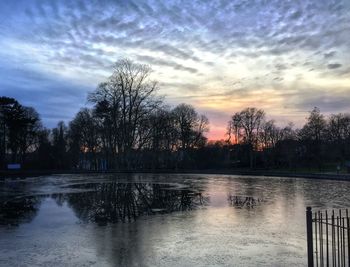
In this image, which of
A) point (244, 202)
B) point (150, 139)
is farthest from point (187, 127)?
point (244, 202)

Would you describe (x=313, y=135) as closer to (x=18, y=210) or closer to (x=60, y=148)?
(x=60, y=148)

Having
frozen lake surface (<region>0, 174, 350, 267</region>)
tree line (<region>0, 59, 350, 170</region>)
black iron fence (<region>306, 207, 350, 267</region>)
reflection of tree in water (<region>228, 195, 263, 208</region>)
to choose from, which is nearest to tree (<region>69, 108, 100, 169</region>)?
tree line (<region>0, 59, 350, 170</region>)

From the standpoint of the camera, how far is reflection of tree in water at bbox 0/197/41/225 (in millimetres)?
17339

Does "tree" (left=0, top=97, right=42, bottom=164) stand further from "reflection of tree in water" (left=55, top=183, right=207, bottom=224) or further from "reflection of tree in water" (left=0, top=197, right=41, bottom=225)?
"reflection of tree in water" (left=55, top=183, right=207, bottom=224)

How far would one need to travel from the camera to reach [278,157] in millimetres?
89688

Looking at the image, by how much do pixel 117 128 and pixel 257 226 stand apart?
2658 inches

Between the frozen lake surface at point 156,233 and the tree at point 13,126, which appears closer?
the frozen lake surface at point 156,233

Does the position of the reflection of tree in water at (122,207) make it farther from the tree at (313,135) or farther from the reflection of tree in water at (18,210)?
the tree at (313,135)

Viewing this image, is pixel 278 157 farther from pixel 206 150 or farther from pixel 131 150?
pixel 131 150

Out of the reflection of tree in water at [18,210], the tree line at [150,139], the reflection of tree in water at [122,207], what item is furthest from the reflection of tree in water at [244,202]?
the tree line at [150,139]

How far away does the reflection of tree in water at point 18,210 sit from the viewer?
Result: 17.3 m

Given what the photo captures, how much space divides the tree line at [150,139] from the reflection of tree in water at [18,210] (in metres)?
54.7

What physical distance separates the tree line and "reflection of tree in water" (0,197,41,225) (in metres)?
54.7

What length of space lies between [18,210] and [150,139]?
68820 millimetres
